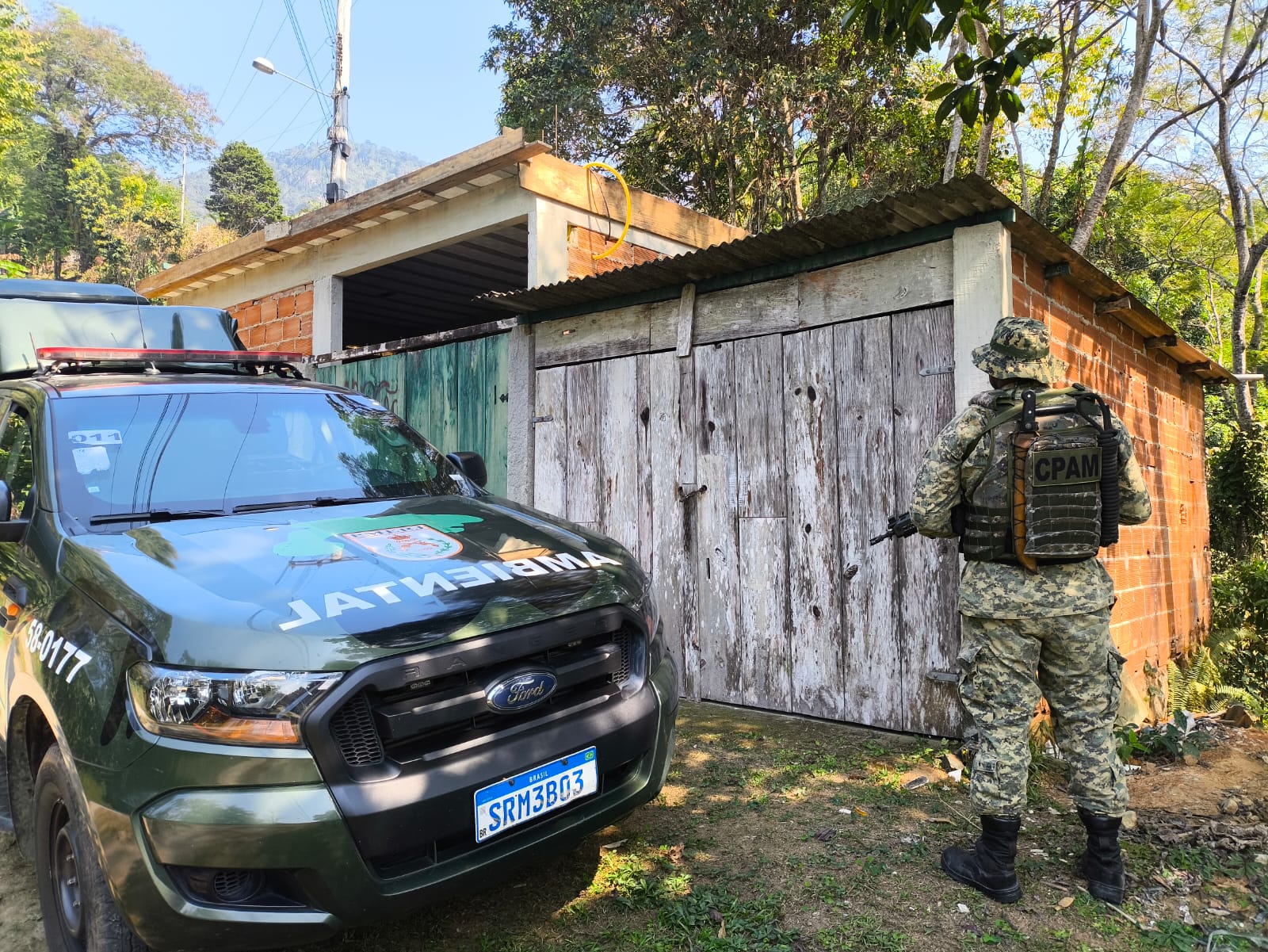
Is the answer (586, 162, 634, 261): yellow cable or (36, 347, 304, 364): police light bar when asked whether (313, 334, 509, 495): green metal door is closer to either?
(586, 162, 634, 261): yellow cable

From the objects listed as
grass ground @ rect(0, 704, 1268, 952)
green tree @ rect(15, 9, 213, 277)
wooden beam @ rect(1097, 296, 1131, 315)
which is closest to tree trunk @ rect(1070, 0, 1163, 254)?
wooden beam @ rect(1097, 296, 1131, 315)

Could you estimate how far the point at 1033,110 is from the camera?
14133mm

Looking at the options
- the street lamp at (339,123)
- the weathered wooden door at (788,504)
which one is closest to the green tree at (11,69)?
the street lamp at (339,123)

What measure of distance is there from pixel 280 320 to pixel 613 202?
4371mm

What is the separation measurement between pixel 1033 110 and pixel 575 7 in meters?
8.18

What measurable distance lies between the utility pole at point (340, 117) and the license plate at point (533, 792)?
14537 millimetres

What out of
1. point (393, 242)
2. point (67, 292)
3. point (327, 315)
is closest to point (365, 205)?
point (393, 242)

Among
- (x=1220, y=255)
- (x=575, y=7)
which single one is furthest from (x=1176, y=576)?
(x=1220, y=255)

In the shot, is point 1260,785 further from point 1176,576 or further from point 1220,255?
point 1220,255

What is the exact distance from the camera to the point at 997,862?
9.25 feet

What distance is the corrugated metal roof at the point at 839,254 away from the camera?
402cm

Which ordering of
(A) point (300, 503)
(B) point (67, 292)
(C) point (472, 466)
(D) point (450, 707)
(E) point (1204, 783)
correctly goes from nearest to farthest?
(D) point (450, 707), (A) point (300, 503), (C) point (472, 466), (E) point (1204, 783), (B) point (67, 292)

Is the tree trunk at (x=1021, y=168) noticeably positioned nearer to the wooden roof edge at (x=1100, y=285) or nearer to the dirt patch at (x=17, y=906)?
the wooden roof edge at (x=1100, y=285)

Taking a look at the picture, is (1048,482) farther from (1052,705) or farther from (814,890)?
(814,890)
